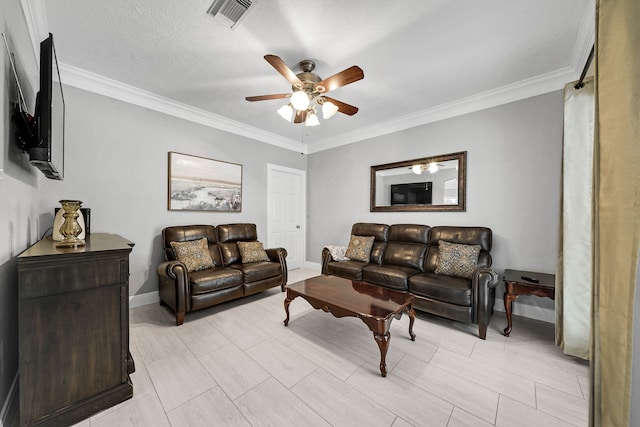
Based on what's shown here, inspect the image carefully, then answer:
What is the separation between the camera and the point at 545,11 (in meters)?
1.79

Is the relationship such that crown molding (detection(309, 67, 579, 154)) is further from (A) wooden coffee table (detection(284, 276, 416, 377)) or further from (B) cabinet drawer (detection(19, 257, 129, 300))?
(B) cabinet drawer (detection(19, 257, 129, 300))

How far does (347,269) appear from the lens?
3.32m

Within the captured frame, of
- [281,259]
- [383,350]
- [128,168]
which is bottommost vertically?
[383,350]

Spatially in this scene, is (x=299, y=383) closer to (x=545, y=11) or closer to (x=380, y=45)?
(x=380, y=45)

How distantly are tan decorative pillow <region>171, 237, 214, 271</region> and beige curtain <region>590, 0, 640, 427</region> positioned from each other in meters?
3.25

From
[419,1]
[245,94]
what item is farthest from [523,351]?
[245,94]

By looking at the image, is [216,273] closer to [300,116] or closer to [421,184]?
[300,116]

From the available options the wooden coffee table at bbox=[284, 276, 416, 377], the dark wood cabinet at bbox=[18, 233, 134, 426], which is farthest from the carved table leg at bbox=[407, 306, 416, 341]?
the dark wood cabinet at bbox=[18, 233, 134, 426]

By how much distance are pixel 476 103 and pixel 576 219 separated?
1920 mm

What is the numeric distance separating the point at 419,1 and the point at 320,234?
3.88m

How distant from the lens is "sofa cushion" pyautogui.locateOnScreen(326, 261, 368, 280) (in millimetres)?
3246

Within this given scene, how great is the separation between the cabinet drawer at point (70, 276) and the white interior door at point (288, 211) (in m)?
3.12

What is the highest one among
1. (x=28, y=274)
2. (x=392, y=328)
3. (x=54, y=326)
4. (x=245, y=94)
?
(x=245, y=94)

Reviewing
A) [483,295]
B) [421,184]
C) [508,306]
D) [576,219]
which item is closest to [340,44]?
[421,184]
